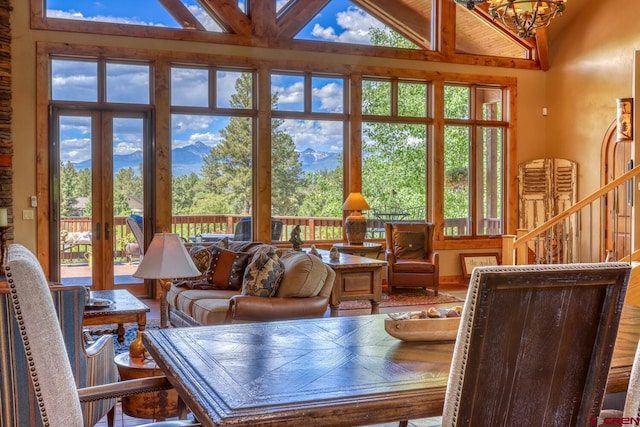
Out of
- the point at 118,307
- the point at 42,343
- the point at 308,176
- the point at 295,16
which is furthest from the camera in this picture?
the point at 308,176

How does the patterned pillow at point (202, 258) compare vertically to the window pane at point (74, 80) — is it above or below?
below

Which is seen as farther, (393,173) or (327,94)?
(393,173)

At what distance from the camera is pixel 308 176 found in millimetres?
8812

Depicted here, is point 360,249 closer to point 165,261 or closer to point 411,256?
point 411,256

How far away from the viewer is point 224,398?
1.54 metres

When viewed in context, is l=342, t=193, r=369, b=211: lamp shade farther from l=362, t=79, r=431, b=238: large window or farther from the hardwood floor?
the hardwood floor

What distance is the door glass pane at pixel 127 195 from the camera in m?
7.80

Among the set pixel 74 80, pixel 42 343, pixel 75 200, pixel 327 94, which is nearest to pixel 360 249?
pixel 327 94

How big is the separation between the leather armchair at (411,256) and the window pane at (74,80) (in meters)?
4.35

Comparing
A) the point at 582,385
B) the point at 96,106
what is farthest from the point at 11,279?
the point at 96,106

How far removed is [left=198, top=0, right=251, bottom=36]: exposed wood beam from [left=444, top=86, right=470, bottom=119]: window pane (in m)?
3.28

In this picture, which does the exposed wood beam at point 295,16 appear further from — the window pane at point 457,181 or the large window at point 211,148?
the window pane at point 457,181

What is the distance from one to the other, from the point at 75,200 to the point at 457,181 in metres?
5.60

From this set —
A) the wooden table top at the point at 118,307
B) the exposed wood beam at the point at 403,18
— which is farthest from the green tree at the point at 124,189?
the exposed wood beam at the point at 403,18
